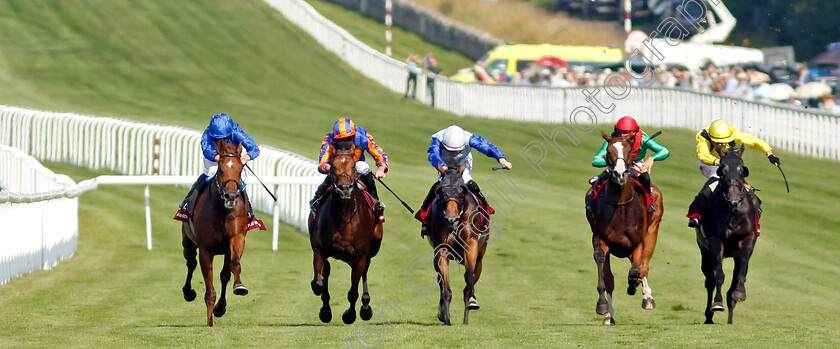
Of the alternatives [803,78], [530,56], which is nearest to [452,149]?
[803,78]

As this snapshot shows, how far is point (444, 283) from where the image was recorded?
12367 mm

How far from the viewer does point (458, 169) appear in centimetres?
1257

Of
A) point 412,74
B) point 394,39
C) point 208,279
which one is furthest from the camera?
point 394,39

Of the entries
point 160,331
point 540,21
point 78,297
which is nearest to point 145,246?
point 78,297

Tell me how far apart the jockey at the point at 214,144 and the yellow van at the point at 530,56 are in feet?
85.8

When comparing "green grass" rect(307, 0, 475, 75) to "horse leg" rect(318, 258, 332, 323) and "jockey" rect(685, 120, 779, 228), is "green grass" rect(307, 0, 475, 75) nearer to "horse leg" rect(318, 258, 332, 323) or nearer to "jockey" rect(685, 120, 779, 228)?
"jockey" rect(685, 120, 779, 228)

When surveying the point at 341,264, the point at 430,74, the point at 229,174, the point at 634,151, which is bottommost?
the point at 341,264

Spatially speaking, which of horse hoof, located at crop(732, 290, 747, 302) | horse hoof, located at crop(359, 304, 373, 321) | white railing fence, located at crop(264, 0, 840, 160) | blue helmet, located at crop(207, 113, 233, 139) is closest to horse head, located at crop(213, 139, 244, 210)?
blue helmet, located at crop(207, 113, 233, 139)

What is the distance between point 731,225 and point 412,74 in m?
27.4

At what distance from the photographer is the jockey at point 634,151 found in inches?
504

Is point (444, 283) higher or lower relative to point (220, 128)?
lower

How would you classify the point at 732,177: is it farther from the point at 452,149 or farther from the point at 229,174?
the point at 229,174

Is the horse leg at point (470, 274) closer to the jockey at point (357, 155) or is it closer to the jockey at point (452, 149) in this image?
the jockey at point (452, 149)

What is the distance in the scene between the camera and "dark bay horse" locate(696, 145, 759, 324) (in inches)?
489
